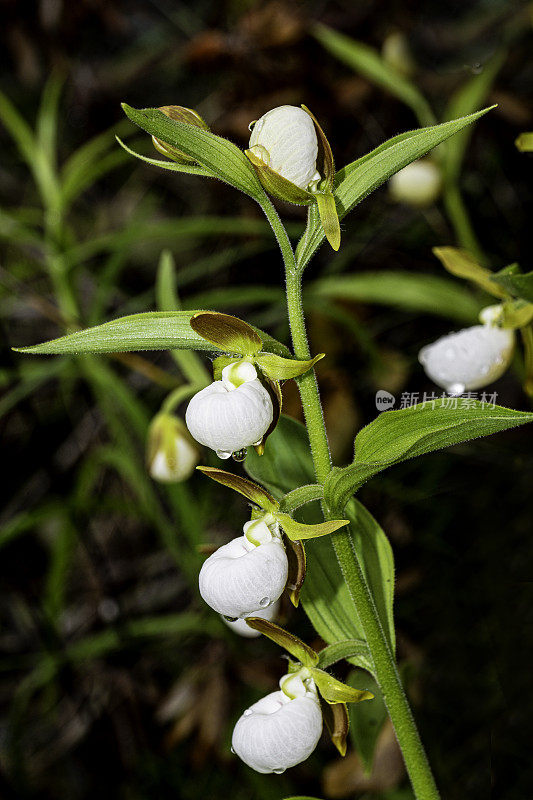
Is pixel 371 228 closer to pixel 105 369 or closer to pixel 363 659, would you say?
pixel 105 369

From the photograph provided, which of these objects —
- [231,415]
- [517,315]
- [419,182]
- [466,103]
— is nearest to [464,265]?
[517,315]

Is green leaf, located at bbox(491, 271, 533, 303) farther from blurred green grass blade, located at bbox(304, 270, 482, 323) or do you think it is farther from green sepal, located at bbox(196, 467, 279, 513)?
blurred green grass blade, located at bbox(304, 270, 482, 323)

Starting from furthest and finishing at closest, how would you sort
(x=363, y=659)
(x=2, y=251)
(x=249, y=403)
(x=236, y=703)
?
(x=2, y=251) < (x=236, y=703) < (x=363, y=659) < (x=249, y=403)

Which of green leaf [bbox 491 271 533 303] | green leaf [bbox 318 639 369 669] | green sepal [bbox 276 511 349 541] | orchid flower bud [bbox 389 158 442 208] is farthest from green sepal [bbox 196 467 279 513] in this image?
orchid flower bud [bbox 389 158 442 208]

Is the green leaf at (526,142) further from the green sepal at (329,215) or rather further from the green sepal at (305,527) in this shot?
the green sepal at (305,527)

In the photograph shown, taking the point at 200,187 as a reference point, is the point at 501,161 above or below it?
below

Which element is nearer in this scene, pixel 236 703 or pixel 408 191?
pixel 236 703

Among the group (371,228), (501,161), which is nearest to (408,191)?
(371,228)

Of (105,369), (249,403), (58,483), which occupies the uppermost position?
(105,369)
